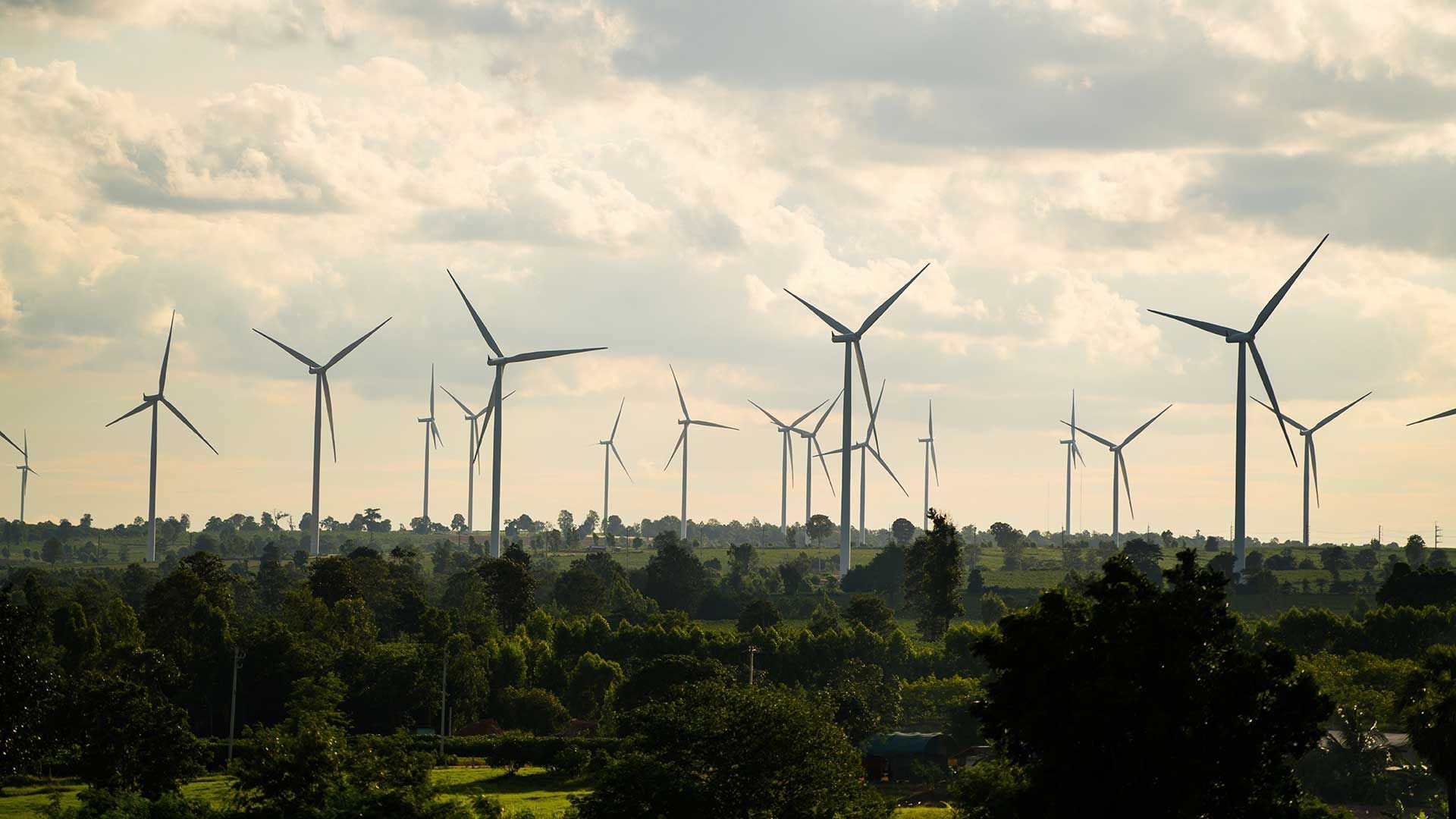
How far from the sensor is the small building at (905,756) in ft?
450

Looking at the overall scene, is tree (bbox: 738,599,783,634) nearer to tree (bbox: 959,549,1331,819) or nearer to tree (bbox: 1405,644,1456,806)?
tree (bbox: 1405,644,1456,806)

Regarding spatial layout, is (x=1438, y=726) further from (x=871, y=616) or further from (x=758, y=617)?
(x=758, y=617)

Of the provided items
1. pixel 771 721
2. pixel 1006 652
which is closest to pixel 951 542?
pixel 771 721

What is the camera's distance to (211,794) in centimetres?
11225

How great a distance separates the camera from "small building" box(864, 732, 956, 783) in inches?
5399

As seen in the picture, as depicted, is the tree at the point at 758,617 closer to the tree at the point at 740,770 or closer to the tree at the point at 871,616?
the tree at the point at 871,616

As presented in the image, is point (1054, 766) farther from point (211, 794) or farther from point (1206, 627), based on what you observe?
point (211, 794)

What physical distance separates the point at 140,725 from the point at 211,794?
7.49 metres

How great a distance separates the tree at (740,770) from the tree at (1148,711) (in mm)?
25466

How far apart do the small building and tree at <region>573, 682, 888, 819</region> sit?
1807 inches

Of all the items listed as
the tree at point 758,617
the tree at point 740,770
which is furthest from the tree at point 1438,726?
the tree at point 758,617

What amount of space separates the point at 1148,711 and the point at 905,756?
8359cm

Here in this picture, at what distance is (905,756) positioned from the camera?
13975 centimetres

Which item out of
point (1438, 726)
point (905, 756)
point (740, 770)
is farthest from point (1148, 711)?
point (905, 756)
